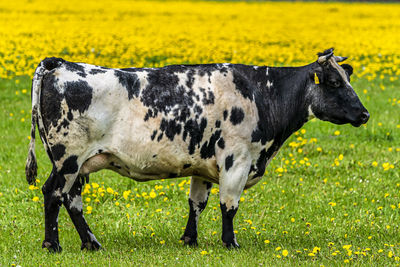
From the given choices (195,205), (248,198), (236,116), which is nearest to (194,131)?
(236,116)

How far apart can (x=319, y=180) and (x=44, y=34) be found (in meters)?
15.7

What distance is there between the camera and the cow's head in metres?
6.91

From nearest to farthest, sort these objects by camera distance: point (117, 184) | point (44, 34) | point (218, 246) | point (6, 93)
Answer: point (218, 246)
point (117, 184)
point (6, 93)
point (44, 34)

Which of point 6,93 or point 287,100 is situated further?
point 6,93

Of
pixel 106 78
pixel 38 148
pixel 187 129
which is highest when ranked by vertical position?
pixel 106 78

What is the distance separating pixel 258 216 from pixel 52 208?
2.76m

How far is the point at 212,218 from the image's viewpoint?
26.1 feet

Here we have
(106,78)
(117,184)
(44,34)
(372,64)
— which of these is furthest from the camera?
(44,34)

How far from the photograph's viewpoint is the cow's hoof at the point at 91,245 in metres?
6.71

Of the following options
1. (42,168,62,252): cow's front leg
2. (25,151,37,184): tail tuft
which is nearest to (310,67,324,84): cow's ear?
(42,168,62,252): cow's front leg

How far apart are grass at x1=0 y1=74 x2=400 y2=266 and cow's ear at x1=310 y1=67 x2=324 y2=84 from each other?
1733mm

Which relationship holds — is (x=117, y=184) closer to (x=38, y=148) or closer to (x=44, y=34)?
(x=38, y=148)

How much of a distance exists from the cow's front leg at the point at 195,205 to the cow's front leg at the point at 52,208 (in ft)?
4.60

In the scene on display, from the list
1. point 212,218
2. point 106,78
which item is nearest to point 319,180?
point 212,218
